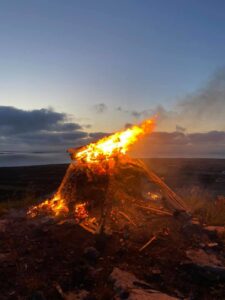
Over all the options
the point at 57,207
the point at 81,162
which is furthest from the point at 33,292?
the point at 81,162

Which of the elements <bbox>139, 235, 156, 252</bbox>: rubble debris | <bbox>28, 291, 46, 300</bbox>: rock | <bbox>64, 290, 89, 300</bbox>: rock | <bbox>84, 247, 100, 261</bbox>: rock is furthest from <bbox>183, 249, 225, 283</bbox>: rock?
<bbox>28, 291, 46, 300</bbox>: rock

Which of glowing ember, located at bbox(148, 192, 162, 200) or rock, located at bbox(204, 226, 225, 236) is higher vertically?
glowing ember, located at bbox(148, 192, 162, 200)

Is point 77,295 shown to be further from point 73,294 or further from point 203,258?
point 203,258

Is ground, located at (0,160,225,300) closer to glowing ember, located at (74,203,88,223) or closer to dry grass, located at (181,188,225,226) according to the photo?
glowing ember, located at (74,203,88,223)

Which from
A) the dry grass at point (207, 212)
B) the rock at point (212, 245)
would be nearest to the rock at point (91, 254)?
the rock at point (212, 245)

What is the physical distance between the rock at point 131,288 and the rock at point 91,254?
0.75m

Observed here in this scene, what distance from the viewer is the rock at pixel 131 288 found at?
21.4 ft

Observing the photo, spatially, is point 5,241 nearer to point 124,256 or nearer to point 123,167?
point 124,256

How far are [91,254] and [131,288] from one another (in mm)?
1696

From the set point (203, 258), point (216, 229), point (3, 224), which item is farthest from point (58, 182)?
point (203, 258)

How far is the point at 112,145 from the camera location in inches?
474

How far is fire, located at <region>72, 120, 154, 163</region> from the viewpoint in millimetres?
11938

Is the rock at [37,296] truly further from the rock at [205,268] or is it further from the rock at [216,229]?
the rock at [216,229]

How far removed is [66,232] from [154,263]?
2.80 m
